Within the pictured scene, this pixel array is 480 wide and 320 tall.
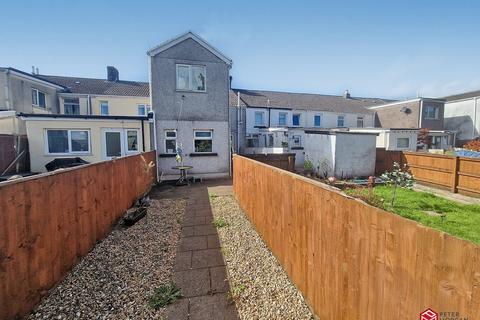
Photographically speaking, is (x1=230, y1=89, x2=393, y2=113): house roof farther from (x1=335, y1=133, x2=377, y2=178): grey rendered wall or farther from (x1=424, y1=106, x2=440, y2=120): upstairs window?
(x1=335, y1=133, x2=377, y2=178): grey rendered wall

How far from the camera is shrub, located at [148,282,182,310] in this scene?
117 inches

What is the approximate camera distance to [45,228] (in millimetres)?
3107

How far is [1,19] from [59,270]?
945cm

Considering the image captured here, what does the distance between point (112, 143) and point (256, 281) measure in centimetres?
1233

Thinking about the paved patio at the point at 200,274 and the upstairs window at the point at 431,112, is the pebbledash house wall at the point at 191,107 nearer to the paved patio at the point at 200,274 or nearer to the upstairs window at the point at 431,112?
the paved patio at the point at 200,274

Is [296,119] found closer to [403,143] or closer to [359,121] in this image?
[359,121]

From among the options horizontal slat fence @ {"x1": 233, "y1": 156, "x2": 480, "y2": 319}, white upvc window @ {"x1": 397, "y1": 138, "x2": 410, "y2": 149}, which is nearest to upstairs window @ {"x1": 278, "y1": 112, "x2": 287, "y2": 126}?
white upvc window @ {"x1": 397, "y1": 138, "x2": 410, "y2": 149}

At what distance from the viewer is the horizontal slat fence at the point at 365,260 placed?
1241 mm

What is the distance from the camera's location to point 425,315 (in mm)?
1388

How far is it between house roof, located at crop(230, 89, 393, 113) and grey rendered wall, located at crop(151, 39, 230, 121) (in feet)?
41.1

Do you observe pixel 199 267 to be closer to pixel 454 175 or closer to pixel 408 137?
pixel 454 175

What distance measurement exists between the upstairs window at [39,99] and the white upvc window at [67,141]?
9.05m

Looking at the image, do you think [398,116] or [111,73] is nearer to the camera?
[111,73]

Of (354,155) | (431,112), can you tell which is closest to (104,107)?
(354,155)
